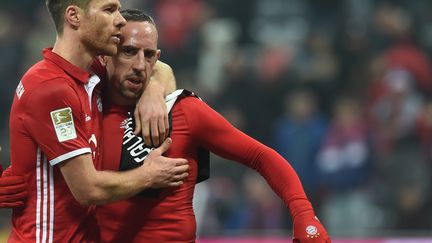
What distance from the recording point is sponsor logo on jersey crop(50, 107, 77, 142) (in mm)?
3883

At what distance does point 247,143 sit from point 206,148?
0.20 metres

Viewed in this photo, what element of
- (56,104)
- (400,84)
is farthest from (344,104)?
(56,104)

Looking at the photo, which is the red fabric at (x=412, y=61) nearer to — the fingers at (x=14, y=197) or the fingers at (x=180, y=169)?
the fingers at (x=180, y=169)

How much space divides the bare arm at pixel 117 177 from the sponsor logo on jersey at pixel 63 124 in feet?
0.32

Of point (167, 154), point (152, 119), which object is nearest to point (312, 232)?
point (167, 154)

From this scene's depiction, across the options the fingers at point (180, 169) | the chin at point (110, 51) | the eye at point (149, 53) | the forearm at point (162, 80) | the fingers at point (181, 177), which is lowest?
the fingers at point (181, 177)

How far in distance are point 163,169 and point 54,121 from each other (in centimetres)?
52

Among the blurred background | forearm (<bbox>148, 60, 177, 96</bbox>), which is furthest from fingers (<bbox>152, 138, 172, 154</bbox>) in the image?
the blurred background

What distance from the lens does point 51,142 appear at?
12.8 ft

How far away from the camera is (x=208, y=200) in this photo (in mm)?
9109

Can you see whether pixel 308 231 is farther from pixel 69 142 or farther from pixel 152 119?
pixel 69 142

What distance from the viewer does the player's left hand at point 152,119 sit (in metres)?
4.19

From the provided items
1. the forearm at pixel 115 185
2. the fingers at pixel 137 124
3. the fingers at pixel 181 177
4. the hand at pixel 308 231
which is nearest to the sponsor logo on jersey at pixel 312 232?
the hand at pixel 308 231

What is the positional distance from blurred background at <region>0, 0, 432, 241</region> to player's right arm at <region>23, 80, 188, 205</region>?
425 cm
